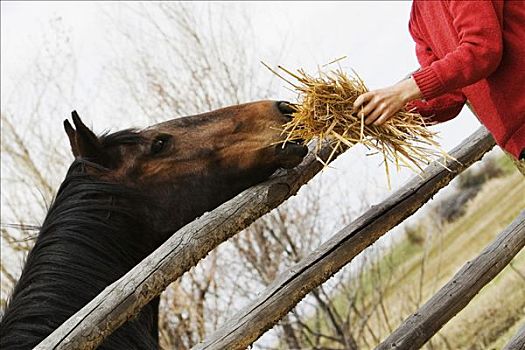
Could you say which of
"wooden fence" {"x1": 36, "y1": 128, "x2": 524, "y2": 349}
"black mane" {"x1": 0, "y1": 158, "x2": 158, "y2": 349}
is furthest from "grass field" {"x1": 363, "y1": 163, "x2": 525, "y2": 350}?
"black mane" {"x1": 0, "y1": 158, "x2": 158, "y2": 349}

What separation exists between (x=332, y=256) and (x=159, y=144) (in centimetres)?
73

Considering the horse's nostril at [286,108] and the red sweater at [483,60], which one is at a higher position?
the horse's nostril at [286,108]

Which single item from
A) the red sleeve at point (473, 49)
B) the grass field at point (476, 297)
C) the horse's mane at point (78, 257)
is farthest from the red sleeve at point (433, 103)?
the grass field at point (476, 297)

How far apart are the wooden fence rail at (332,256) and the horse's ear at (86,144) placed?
738 mm

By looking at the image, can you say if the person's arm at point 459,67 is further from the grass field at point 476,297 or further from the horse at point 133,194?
the grass field at point 476,297

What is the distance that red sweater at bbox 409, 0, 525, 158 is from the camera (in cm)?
239

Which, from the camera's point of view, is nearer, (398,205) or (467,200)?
(398,205)

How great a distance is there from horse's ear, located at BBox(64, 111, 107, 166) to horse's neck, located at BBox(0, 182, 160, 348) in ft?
0.58

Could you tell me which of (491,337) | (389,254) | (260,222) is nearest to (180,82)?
(260,222)

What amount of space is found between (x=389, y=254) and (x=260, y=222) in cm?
125

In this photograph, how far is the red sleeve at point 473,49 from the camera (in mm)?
2383

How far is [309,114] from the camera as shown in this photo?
2697 mm

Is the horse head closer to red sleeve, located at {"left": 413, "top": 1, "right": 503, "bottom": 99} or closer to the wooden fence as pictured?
the wooden fence

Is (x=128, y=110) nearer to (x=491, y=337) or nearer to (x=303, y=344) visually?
(x=303, y=344)
